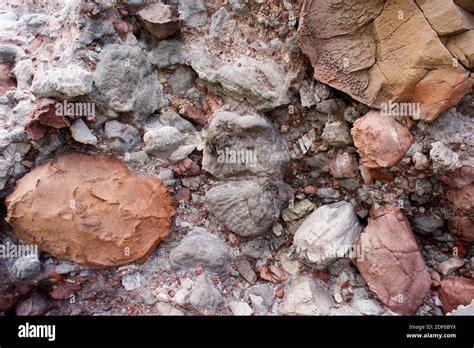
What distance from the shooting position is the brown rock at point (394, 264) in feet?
10.9

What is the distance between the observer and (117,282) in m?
3.78

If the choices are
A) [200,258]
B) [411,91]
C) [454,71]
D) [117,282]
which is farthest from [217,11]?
[117,282]

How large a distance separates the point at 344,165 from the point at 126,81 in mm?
2341

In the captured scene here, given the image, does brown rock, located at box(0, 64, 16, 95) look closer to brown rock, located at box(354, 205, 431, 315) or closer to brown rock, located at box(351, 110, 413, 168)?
brown rock, located at box(351, 110, 413, 168)

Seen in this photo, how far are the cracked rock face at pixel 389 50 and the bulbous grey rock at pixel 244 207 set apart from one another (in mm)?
1283

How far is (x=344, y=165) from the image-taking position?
3.63 m

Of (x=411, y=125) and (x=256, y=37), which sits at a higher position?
(x=256, y=37)

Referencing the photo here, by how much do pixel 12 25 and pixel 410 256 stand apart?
192 inches

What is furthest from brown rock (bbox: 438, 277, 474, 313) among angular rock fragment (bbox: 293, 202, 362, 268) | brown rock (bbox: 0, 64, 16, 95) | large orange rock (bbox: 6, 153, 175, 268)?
brown rock (bbox: 0, 64, 16, 95)

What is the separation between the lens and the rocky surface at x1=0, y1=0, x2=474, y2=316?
132 inches

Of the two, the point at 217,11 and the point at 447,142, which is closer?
the point at 447,142

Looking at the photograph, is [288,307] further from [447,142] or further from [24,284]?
[24,284]

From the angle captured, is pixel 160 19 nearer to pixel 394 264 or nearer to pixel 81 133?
pixel 81 133

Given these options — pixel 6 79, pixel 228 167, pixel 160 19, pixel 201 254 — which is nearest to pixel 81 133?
pixel 6 79
